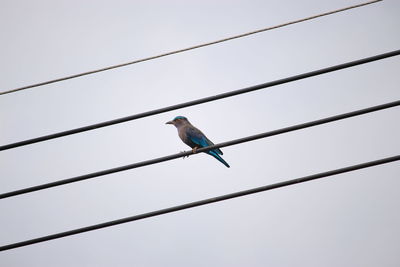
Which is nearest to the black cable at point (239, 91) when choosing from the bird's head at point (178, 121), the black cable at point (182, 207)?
the black cable at point (182, 207)

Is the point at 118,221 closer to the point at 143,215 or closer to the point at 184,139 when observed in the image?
the point at 143,215

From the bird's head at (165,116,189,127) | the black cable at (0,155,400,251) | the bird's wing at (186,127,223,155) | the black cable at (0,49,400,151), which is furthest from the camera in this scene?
the bird's head at (165,116,189,127)

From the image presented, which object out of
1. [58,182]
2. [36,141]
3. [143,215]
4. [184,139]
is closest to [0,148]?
[36,141]

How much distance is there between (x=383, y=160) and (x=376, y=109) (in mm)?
486

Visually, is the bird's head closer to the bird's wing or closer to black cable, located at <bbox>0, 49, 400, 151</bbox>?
the bird's wing

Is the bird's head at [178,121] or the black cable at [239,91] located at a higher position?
the bird's head at [178,121]

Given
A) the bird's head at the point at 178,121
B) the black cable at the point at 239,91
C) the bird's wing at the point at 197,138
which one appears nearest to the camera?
the black cable at the point at 239,91

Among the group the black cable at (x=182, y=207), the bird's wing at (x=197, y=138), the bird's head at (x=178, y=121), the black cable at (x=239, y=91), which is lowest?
the black cable at (x=182, y=207)

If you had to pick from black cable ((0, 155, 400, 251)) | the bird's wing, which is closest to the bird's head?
the bird's wing

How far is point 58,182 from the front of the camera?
456 centimetres

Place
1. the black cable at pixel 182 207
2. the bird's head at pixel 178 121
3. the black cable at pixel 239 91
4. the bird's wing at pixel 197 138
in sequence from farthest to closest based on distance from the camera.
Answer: the bird's head at pixel 178 121
the bird's wing at pixel 197 138
the black cable at pixel 239 91
the black cable at pixel 182 207

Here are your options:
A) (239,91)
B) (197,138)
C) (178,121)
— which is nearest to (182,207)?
(239,91)

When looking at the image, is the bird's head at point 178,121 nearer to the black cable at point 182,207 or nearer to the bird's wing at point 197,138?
the bird's wing at point 197,138

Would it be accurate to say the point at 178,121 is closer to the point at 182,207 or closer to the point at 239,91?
the point at 239,91
